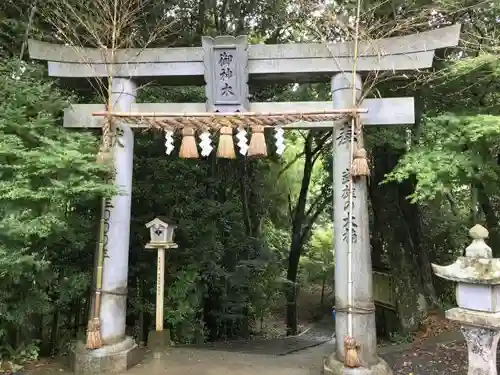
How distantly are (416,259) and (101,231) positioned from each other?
249 inches

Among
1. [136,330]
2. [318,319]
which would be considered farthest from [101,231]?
[318,319]

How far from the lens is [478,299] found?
14.2 ft

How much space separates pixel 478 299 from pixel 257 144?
310 cm

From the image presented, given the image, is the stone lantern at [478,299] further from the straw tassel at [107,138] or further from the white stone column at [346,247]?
the straw tassel at [107,138]

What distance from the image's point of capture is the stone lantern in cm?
420

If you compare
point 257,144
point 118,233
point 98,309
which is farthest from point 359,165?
point 98,309

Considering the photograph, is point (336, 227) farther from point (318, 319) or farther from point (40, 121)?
point (318, 319)

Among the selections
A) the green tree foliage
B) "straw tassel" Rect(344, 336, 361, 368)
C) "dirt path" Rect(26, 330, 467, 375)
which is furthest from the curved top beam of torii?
"dirt path" Rect(26, 330, 467, 375)

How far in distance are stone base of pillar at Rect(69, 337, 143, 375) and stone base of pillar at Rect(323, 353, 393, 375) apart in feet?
9.03

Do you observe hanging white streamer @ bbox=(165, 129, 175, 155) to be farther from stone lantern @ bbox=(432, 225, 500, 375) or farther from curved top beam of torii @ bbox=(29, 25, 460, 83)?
stone lantern @ bbox=(432, 225, 500, 375)

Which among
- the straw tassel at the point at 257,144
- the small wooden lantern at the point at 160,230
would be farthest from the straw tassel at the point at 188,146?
the small wooden lantern at the point at 160,230

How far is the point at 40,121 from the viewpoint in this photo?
18.5 feet

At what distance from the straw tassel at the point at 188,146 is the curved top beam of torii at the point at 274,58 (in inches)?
36.5

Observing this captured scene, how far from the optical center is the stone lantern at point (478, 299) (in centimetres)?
420
